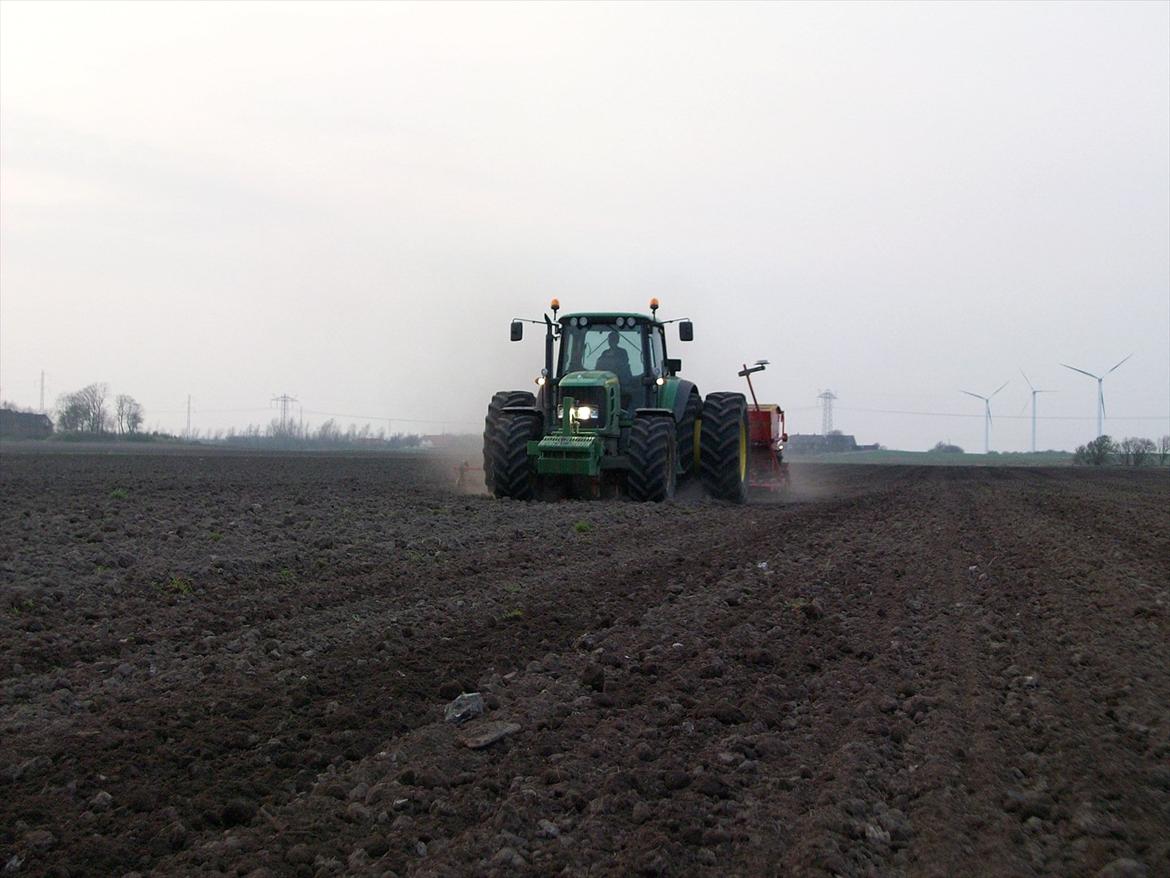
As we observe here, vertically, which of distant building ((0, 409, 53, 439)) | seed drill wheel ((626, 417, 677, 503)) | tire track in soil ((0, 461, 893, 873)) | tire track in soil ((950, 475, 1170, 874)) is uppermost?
distant building ((0, 409, 53, 439))

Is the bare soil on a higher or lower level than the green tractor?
lower

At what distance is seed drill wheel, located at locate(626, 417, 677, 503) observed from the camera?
13992 millimetres

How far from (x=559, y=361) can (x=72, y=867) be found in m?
Result: 12.5

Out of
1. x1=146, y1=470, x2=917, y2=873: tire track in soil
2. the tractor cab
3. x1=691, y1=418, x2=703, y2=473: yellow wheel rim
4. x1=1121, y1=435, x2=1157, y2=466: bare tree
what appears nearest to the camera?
x1=146, y1=470, x2=917, y2=873: tire track in soil

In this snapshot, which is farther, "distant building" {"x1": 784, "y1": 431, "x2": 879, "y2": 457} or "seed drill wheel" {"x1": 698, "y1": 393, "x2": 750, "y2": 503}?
"distant building" {"x1": 784, "y1": 431, "x2": 879, "y2": 457}

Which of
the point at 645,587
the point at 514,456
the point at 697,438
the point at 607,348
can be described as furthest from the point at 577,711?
the point at 697,438

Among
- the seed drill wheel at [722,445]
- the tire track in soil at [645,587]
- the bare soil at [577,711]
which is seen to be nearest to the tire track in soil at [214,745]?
the bare soil at [577,711]

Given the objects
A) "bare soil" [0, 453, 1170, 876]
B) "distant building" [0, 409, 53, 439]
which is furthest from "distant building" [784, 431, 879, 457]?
"bare soil" [0, 453, 1170, 876]

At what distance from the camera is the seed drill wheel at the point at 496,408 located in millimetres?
14984

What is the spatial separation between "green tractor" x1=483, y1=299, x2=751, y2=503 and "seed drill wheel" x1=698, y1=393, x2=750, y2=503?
16 millimetres

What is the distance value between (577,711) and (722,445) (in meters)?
11.3

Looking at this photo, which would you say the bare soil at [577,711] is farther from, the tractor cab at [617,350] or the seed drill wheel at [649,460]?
the tractor cab at [617,350]

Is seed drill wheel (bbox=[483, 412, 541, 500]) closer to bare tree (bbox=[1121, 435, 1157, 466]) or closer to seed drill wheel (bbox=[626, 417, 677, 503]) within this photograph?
seed drill wheel (bbox=[626, 417, 677, 503])

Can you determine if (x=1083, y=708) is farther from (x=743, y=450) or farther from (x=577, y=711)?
(x=743, y=450)
